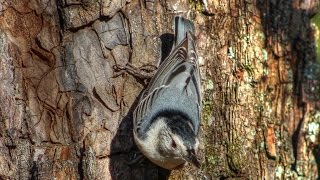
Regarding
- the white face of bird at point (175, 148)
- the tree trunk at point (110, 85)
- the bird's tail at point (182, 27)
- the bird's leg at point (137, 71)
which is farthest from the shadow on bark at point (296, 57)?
the white face of bird at point (175, 148)

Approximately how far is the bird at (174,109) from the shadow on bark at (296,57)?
2.07 ft

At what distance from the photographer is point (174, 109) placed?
434 centimetres

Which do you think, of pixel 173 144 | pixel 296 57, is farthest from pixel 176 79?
pixel 296 57

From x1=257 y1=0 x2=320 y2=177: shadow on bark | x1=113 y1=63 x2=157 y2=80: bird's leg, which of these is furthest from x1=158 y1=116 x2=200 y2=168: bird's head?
x1=257 y1=0 x2=320 y2=177: shadow on bark

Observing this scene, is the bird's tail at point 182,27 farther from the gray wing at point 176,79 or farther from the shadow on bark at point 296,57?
the shadow on bark at point 296,57

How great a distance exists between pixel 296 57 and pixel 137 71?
1.28 metres

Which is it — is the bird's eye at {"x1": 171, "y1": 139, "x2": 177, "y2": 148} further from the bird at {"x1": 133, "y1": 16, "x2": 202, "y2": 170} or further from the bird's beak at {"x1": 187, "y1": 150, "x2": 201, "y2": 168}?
the bird's beak at {"x1": 187, "y1": 150, "x2": 201, "y2": 168}

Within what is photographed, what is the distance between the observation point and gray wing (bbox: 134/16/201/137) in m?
4.28

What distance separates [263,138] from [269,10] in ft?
2.88

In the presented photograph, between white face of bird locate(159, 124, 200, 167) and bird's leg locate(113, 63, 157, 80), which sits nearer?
white face of bird locate(159, 124, 200, 167)

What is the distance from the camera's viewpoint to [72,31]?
4242 millimetres

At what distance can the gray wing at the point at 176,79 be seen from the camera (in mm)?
4281

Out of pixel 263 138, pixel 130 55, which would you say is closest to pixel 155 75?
pixel 130 55

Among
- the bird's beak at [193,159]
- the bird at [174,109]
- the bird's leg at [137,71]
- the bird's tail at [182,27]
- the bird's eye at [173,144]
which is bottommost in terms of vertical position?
the bird's beak at [193,159]
